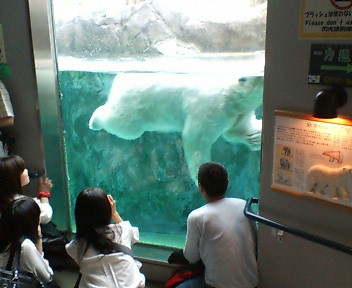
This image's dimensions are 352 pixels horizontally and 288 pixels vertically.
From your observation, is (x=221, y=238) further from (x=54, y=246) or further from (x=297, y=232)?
(x=54, y=246)

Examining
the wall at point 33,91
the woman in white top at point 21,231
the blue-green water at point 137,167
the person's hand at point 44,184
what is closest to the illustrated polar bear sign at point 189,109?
the blue-green water at point 137,167

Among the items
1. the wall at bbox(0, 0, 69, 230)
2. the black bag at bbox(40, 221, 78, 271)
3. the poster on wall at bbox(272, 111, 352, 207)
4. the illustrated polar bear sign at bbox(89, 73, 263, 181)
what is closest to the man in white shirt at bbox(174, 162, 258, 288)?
the poster on wall at bbox(272, 111, 352, 207)

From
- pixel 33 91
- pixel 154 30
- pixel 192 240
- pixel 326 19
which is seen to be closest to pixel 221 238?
pixel 192 240

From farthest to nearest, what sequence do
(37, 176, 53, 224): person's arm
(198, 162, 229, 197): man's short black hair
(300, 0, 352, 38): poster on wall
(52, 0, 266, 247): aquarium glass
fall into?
(37, 176, 53, 224): person's arm, (52, 0, 266, 247): aquarium glass, (198, 162, 229, 197): man's short black hair, (300, 0, 352, 38): poster on wall

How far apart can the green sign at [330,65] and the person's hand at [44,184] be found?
1.89 meters

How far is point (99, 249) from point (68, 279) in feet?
3.05

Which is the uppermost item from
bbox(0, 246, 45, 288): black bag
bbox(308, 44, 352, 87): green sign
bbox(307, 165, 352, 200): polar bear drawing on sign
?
bbox(308, 44, 352, 87): green sign

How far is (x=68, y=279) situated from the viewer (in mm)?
2779

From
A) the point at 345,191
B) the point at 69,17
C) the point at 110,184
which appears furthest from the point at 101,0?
the point at 345,191

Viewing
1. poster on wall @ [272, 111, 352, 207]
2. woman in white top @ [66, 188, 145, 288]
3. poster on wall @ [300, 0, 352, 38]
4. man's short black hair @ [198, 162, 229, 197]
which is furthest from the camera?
man's short black hair @ [198, 162, 229, 197]

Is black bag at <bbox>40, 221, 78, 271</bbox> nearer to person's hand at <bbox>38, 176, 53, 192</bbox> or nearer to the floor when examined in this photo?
the floor

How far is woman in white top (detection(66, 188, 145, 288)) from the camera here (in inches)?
78.0

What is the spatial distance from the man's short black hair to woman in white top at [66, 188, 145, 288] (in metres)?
0.47

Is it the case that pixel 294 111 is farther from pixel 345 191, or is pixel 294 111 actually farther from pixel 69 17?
pixel 69 17
